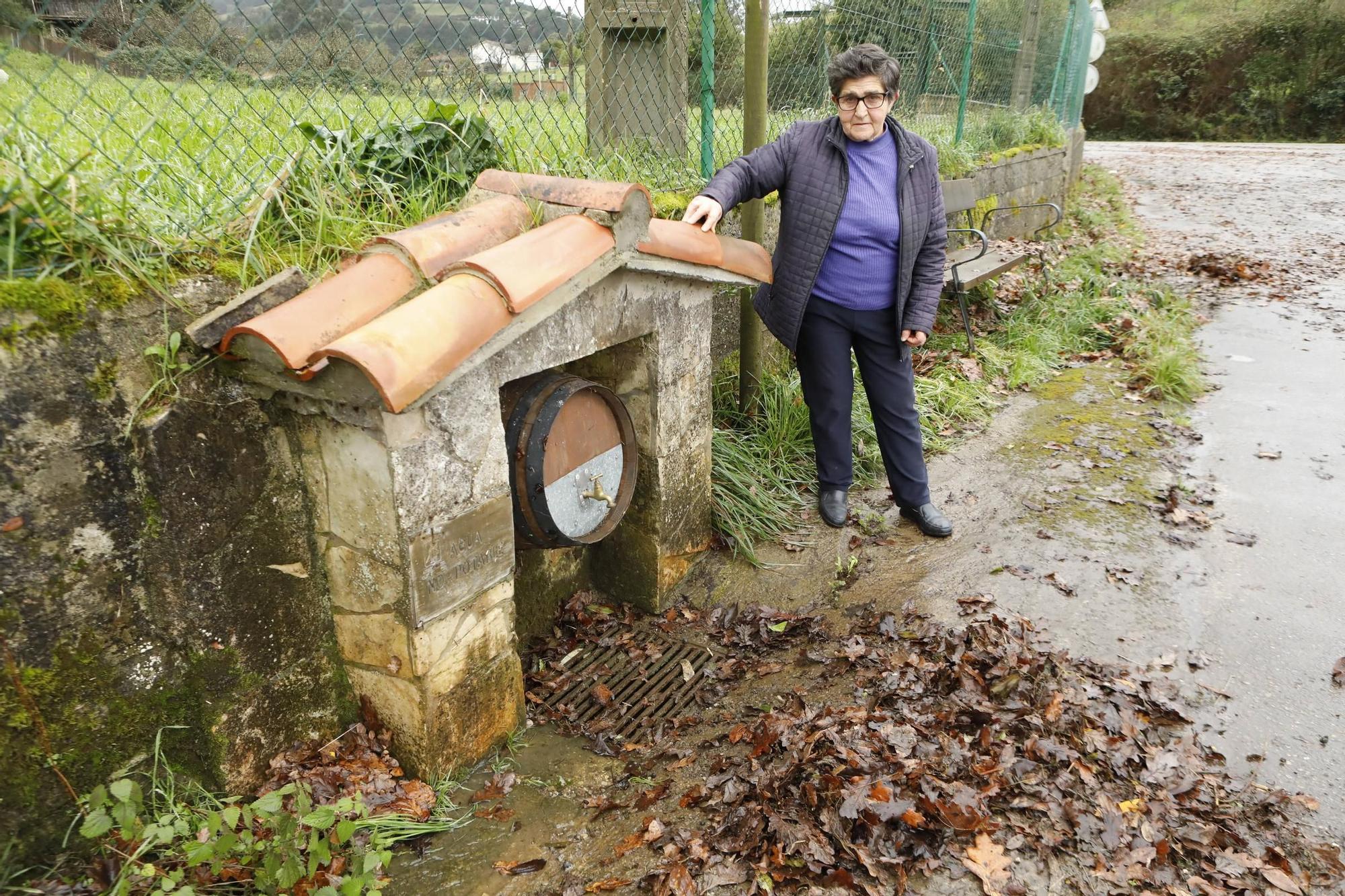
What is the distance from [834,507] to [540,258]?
2359 mm

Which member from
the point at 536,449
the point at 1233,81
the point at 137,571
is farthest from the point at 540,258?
the point at 1233,81

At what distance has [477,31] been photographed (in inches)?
137

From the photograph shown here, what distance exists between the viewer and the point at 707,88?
465cm

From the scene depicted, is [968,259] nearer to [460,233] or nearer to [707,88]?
[707,88]

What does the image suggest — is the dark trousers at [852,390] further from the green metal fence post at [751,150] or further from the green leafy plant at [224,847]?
the green leafy plant at [224,847]

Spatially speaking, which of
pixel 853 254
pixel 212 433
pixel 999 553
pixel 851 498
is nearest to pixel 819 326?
pixel 853 254

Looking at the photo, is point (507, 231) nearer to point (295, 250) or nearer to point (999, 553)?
point (295, 250)

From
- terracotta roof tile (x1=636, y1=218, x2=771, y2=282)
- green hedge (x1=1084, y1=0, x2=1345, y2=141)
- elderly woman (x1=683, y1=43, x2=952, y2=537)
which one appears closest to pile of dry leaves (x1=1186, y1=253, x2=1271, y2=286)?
elderly woman (x1=683, y1=43, x2=952, y2=537)

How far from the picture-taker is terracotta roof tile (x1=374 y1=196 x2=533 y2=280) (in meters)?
2.54

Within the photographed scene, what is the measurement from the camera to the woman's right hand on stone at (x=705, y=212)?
3451 mm

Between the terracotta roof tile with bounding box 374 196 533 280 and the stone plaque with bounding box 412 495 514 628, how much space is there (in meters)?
0.78

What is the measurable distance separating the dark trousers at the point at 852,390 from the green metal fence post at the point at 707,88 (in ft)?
4.36

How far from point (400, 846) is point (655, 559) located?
1.65 meters

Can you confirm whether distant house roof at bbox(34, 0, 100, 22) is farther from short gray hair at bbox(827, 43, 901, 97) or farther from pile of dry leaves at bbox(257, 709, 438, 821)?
short gray hair at bbox(827, 43, 901, 97)
